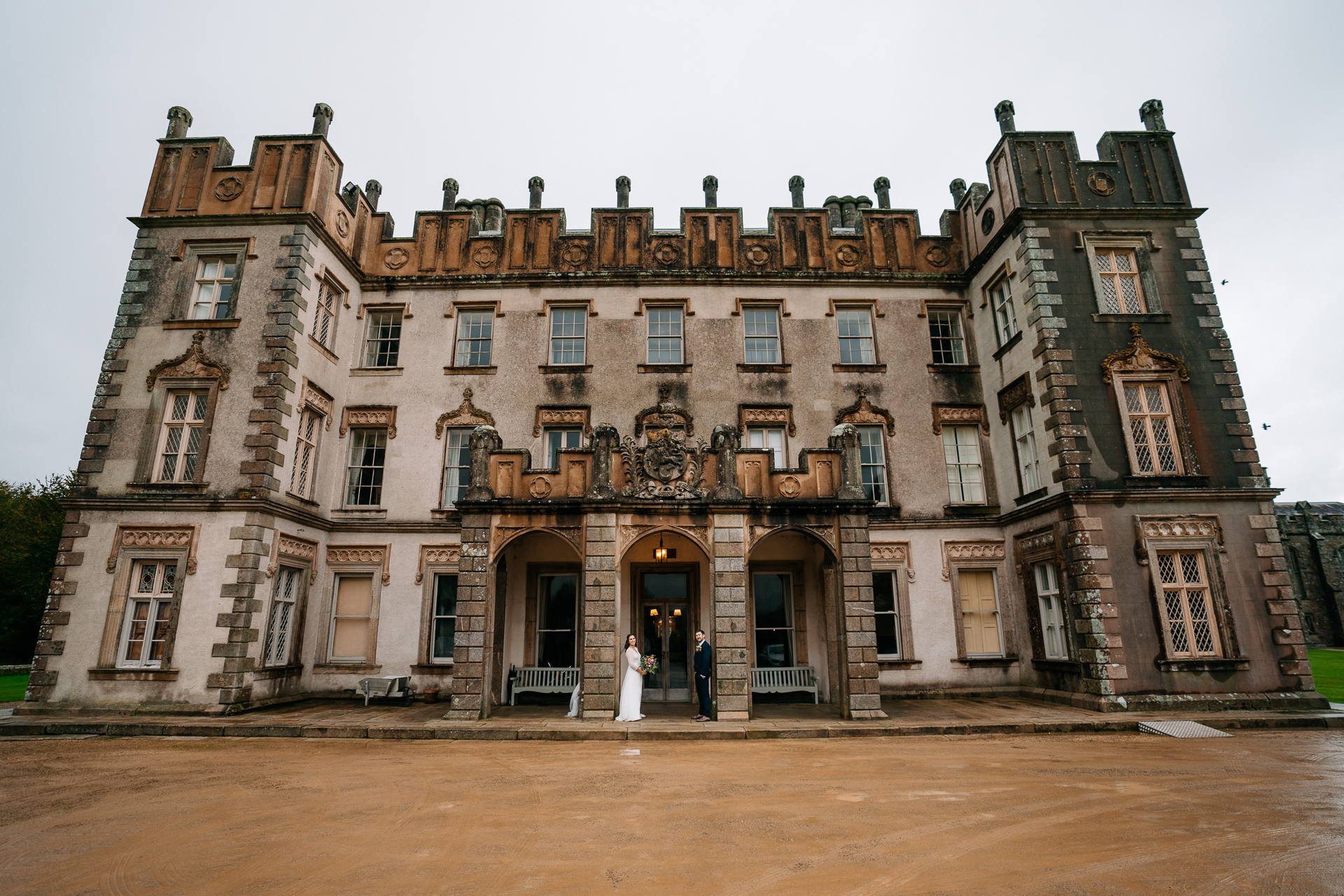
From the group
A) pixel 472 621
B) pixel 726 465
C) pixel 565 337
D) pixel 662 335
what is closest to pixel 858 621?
pixel 726 465

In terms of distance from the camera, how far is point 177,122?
701 inches

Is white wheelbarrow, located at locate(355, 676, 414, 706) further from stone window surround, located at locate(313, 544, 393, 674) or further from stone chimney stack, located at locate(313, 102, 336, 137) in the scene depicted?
stone chimney stack, located at locate(313, 102, 336, 137)

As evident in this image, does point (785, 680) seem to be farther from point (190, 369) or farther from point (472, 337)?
point (190, 369)

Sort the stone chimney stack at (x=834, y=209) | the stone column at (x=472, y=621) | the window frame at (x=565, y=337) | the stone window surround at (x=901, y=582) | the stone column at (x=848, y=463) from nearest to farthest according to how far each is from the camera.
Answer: the stone column at (x=472, y=621)
the stone column at (x=848, y=463)
the stone window surround at (x=901, y=582)
the window frame at (x=565, y=337)
the stone chimney stack at (x=834, y=209)

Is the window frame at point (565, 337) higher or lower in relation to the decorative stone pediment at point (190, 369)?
higher

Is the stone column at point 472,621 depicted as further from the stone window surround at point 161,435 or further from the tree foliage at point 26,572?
the tree foliage at point 26,572

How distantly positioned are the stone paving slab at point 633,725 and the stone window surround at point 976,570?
9.82 ft

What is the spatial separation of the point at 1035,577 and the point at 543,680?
12357 millimetres

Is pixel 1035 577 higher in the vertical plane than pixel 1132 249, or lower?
lower

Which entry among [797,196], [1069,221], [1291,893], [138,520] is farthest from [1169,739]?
[138,520]

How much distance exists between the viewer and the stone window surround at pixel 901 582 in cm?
1705

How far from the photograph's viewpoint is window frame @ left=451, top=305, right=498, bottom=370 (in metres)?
19.0

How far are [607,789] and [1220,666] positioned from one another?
13674 millimetres

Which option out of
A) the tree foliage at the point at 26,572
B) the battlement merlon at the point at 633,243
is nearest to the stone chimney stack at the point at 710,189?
the battlement merlon at the point at 633,243
